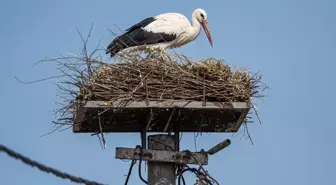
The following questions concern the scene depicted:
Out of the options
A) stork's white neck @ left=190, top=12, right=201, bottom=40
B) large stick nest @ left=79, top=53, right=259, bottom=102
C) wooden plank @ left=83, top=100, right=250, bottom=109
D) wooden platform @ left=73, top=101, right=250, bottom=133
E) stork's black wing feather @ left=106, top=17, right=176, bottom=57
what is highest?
stork's white neck @ left=190, top=12, right=201, bottom=40

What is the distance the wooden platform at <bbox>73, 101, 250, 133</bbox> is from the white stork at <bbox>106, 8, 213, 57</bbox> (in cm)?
219

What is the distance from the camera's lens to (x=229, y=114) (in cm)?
618

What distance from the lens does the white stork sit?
873 cm

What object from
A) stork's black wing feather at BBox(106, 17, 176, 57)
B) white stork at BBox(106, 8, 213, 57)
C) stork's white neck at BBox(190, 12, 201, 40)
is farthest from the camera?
stork's white neck at BBox(190, 12, 201, 40)

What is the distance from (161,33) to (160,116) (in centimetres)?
288

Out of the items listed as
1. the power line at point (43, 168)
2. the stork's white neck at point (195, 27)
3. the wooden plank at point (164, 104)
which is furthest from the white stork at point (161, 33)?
the power line at point (43, 168)

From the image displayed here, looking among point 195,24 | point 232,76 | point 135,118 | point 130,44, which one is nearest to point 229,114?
point 232,76

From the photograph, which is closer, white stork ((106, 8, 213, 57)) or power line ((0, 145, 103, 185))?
power line ((0, 145, 103, 185))

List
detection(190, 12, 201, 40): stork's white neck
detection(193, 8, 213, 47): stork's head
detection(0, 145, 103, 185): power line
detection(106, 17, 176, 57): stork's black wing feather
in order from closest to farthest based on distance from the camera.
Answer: detection(0, 145, 103, 185): power line, detection(106, 17, 176, 57): stork's black wing feather, detection(190, 12, 201, 40): stork's white neck, detection(193, 8, 213, 47): stork's head

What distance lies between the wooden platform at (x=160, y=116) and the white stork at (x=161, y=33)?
219 cm

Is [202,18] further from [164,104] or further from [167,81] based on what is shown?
[164,104]

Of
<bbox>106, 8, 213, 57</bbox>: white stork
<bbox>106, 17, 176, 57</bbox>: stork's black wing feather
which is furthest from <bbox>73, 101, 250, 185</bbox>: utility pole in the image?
<bbox>106, 8, 213, 57</bbox>: white stork

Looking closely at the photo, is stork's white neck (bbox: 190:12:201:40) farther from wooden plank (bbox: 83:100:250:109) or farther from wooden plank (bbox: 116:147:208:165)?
wooden plank (bbox: 116:147:208:165)

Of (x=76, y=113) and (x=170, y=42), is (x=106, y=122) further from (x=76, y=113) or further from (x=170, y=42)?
(x=170, y=42)
